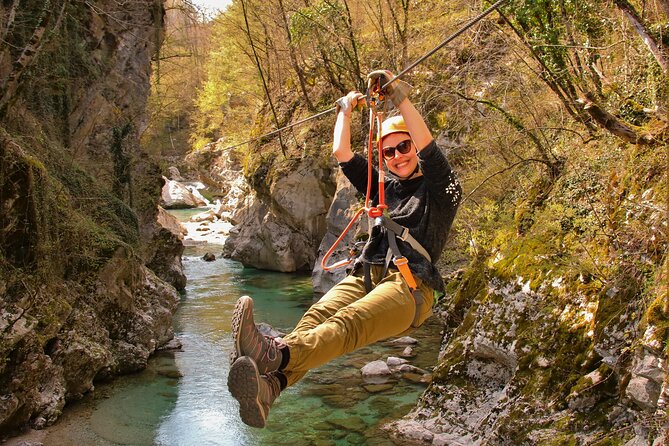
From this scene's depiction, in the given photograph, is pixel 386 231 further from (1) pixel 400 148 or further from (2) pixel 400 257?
(1) pixel 400 148

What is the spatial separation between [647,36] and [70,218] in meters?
8.29

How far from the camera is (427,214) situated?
12.5ft

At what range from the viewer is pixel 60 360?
28.2 feet

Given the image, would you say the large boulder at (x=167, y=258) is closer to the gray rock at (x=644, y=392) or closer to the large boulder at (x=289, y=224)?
the large boulder at (x=289, y=224)

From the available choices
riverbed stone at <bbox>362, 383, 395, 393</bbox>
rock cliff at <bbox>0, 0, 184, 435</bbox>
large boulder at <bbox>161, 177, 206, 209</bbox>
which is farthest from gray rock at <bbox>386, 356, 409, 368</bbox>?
large boulder at <bbox>161, 177, 206, 209</bbox>

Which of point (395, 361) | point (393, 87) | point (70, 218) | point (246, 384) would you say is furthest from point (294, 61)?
point (246, 384)

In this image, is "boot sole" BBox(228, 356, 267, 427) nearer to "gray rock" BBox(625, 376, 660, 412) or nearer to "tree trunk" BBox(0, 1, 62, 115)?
"gray rock" BBox(625, 376, 660, 412)

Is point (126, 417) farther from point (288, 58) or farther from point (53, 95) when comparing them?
point (288, 58)

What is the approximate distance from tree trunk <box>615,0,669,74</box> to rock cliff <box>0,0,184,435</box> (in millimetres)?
7233

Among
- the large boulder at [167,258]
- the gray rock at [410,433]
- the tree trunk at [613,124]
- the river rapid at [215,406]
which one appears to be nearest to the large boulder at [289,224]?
the large boulder at [167,258]

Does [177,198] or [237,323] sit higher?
[177,198]

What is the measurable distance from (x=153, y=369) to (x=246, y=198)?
1390 cm

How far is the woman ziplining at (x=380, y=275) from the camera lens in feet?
10.3

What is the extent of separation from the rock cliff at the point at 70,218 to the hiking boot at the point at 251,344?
18.1ft
